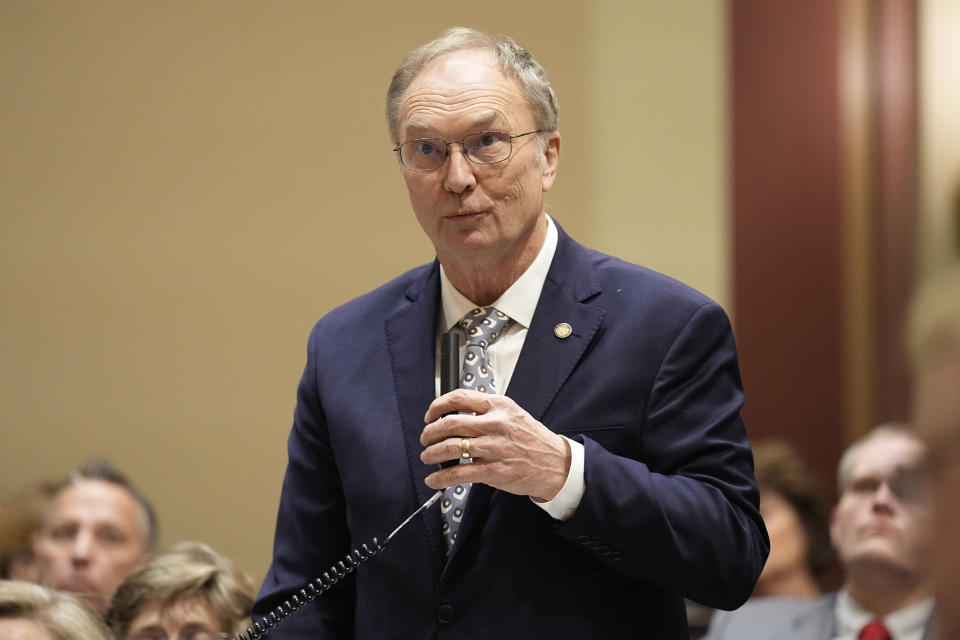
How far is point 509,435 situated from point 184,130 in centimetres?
321

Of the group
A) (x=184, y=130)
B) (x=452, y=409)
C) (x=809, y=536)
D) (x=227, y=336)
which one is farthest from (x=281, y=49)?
(x=452, y=409)

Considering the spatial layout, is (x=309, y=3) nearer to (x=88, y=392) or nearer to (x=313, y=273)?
(x=313, y=273)

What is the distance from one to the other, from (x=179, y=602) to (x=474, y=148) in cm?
131

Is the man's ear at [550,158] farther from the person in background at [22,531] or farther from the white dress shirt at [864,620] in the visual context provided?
the person in background at [22,531]

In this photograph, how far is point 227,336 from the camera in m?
4.25

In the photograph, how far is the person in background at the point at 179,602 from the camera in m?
2.39

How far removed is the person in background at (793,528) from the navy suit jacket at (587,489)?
199 centimetres

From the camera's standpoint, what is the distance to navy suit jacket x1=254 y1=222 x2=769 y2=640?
1.41 meters

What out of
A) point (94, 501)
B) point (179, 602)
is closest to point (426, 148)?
point (179, 602)

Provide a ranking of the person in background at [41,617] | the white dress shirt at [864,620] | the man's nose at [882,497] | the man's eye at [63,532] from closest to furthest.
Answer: the person in background at [41,617], the white dress shirt at [864,620], the man's nose at [882,497], the man's eye at [63,532]

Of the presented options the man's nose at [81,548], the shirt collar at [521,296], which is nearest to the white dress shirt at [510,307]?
the shirt collar at [521,296]

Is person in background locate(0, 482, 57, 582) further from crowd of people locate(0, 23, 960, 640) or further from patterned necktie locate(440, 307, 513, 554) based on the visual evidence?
patterned necktie locate(440, 307, 513, 554)

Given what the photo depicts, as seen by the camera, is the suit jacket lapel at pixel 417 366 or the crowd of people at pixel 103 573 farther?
the crowd of people at pixel 103 573

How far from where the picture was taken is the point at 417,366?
5.41 feet
